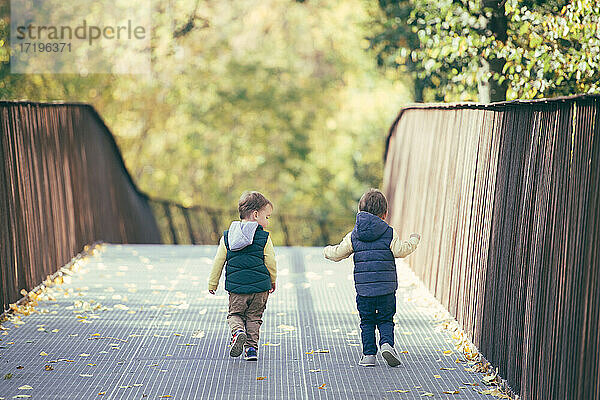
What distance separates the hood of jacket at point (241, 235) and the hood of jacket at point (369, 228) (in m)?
0.66

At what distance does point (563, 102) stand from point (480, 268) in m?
1.76

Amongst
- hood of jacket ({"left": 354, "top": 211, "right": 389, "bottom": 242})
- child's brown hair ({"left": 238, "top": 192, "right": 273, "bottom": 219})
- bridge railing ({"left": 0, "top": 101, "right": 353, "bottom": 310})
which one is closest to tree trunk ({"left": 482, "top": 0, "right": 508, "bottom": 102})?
hood of jacket ({"left": 354, "top": 211, "right": 389, "bottom": 242})

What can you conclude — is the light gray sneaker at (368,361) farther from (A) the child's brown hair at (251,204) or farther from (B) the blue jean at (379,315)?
(A) the child's brown hair at (251,204)

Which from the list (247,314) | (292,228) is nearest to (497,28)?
(247,314)

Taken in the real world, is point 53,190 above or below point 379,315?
above

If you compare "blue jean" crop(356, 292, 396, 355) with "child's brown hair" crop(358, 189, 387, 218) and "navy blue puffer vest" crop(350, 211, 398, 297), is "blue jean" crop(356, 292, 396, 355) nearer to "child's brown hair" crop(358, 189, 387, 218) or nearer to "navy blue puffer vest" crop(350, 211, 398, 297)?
"navy blue puffer vest" crop(350, 211, 398, 297)

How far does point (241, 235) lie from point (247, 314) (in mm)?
534

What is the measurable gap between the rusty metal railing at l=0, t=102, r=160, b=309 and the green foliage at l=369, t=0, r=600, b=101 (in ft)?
12.9

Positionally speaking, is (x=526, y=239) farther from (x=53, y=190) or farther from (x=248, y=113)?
(x=248, y=113)

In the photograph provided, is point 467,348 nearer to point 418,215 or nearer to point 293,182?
point 418,215

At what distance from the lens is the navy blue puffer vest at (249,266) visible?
549 cm

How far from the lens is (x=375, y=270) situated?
17.5ft

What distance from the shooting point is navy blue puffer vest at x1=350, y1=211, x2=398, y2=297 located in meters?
5.34

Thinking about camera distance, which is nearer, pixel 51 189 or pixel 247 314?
pixel 247 314
